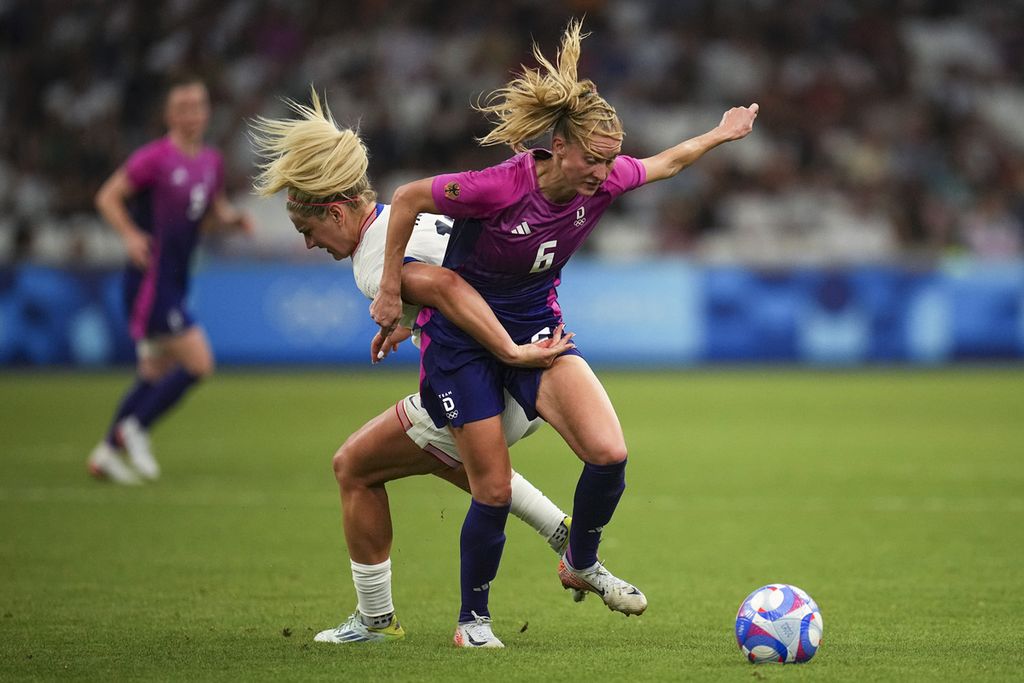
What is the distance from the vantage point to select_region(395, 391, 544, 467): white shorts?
19.6 feet

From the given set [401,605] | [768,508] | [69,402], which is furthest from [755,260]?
[401,605]

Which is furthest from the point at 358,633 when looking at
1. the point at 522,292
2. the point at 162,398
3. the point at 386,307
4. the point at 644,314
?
the point at 644,314

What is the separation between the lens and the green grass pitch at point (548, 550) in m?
5.50

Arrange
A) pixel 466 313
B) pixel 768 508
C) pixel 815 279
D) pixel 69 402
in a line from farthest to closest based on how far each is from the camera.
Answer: pixel 815 279, pixel 69 402, pixel 768 508, pixel 466 313

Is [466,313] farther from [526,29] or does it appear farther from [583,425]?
[526,29]

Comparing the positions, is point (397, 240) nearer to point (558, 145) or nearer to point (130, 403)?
point (558, 145)

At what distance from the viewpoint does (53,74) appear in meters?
25.3

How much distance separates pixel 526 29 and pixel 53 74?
8085 millimetres

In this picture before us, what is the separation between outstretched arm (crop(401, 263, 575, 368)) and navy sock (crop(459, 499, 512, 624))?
1.95 ft

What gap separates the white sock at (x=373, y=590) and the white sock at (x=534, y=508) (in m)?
0.63

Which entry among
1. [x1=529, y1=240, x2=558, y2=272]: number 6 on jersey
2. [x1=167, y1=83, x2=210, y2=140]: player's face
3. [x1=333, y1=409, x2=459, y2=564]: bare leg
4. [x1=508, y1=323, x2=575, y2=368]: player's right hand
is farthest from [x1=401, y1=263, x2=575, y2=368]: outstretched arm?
[x1=167, y1=83, x2=210, y2=140]: player's face

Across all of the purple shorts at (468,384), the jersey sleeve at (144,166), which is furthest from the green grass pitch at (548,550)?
the jersey sleeve at (144,166)

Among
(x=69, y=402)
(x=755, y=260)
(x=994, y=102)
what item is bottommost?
(x=69, y=402)

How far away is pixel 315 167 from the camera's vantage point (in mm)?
5809
